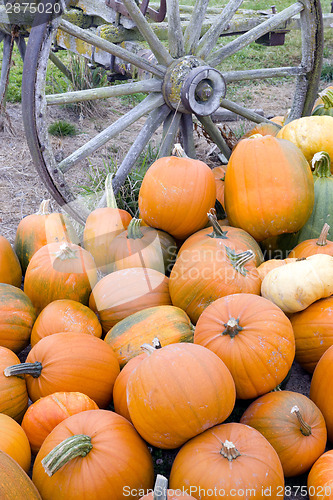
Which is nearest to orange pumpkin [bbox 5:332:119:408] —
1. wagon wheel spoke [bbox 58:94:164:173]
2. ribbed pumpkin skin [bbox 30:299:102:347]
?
ribbed pumpkin skin [bbox 30:299:102:347]

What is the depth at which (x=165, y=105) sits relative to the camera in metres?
3.15

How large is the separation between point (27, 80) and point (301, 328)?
5.75ft

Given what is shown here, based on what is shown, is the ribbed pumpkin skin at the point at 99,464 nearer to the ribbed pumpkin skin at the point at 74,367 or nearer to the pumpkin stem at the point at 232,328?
the ribbed pumpkin skin at the point at 74,367

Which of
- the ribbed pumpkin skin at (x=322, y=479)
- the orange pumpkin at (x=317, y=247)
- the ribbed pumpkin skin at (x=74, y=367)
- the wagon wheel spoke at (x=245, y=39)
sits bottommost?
the ribbed pumpkin skin at (x=322, y=479)

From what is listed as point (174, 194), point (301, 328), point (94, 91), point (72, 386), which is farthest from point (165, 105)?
point (72, 386)

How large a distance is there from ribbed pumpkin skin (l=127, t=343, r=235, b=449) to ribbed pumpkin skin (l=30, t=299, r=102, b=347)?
56 centimetres

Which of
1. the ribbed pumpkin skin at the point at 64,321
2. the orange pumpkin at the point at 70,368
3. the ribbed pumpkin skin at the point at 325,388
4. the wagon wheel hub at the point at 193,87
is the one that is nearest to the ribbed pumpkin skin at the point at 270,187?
the wagon wheel hub at the point at 193,87

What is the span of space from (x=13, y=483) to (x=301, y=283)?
4.07 feet

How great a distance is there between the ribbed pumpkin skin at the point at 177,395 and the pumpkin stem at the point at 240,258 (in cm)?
60

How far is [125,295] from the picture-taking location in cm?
222

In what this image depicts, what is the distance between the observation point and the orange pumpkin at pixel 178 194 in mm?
2445

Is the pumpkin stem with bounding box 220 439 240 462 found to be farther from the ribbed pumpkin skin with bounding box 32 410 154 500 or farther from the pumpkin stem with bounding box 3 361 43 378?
the pumpkin stem with bounding box 3 361 43 378

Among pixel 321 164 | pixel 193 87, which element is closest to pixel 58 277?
pixel 193 87

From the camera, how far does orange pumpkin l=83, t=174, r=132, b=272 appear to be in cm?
259
